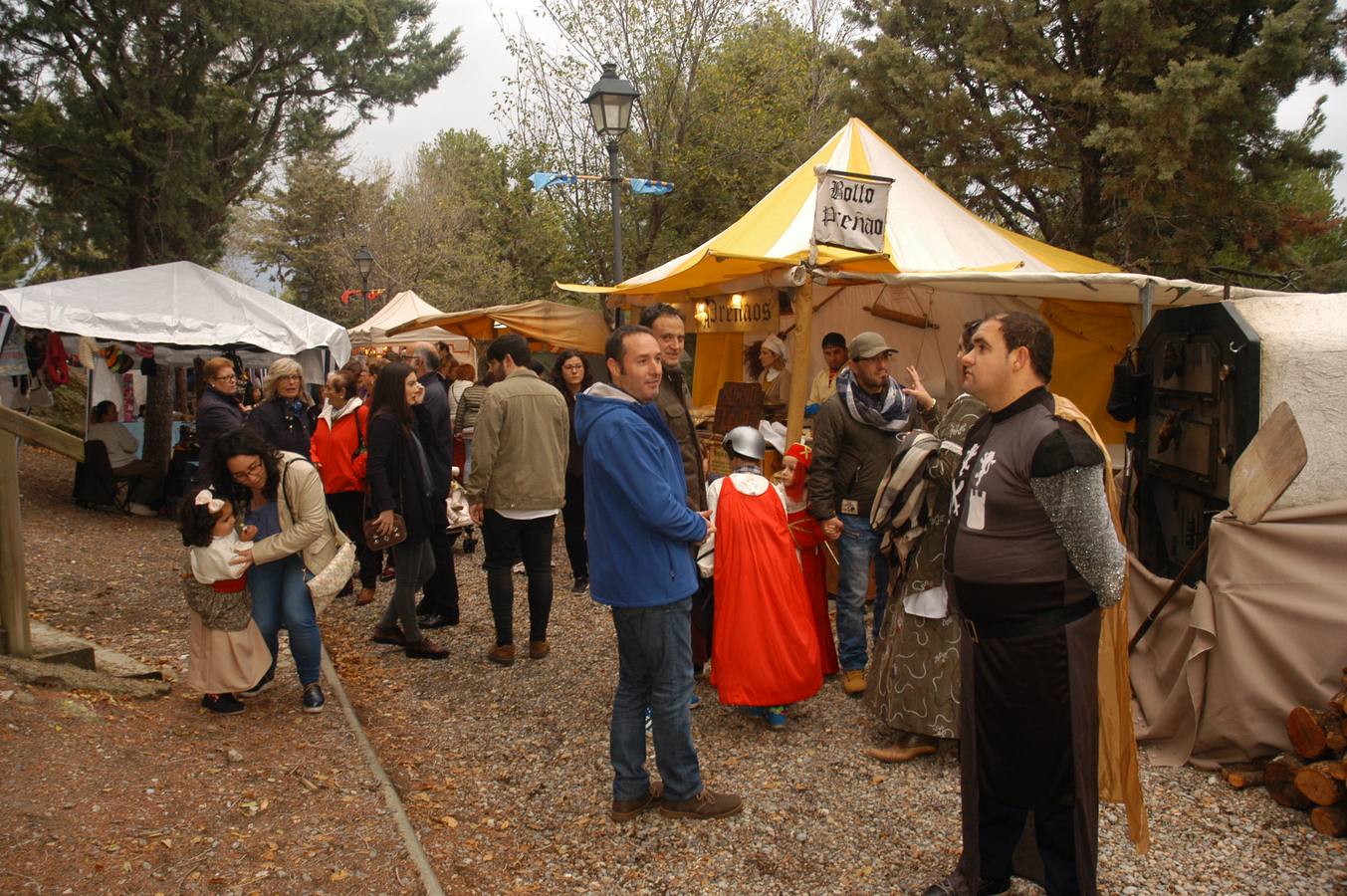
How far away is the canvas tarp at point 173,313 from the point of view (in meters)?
8.30

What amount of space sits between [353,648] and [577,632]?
1.47 m

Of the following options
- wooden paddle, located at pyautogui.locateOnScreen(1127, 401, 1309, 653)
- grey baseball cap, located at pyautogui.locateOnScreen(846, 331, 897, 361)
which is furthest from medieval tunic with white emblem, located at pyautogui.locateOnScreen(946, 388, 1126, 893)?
grey baseball cap, located at pyautogui.locateOnScreen(846, 331, 897, 361)

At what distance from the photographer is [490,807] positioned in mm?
3787

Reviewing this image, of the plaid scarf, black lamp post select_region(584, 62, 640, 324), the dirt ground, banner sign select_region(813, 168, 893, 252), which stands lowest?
the dirt ground

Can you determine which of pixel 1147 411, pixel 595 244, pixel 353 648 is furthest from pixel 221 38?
pixel 1147 411

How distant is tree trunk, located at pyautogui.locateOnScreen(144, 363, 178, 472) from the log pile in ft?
41.6

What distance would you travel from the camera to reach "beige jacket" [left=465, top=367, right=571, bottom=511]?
519 centimetres

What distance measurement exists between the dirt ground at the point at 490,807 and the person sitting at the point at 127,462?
7210 millimetres

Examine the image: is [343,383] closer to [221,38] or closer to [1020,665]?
[1020,665]

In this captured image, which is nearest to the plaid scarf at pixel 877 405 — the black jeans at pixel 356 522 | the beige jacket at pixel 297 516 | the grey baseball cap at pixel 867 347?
the grey baseball cap at pixel 867 347

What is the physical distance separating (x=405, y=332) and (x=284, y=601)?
1042 centimetres

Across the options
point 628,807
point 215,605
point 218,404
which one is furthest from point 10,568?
point 628,807

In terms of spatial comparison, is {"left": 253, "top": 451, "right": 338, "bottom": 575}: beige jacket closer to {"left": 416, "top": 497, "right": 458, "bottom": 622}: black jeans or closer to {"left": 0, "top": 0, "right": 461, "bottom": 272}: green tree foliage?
{"left": 416, "top": 497, "right": 458, "bottom": 622}: black jeans

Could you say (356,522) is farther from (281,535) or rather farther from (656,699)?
(656,699)
